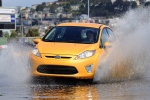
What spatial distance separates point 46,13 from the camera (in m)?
75.6

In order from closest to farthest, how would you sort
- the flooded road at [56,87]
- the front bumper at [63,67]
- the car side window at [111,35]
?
1. the flooded road at [56,87]
2. the front bumper at [63,67]
3. the car side window at [111,35]

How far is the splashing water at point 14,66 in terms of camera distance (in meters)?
12.1

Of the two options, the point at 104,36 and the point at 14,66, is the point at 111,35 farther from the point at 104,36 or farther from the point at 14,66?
the point at 14,66

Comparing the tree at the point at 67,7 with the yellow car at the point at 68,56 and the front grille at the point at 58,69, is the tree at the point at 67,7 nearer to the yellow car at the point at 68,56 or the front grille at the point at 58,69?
the yellow car at the point at 68,56

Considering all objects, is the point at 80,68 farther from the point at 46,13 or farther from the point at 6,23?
the point at 46,13

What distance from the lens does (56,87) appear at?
10.8 m

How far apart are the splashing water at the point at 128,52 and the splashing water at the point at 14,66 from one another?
72.9 inches

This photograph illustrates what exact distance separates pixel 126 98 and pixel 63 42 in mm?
3433

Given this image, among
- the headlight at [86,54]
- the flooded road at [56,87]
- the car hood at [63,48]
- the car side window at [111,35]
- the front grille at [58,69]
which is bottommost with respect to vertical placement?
the flooded road at [56,87]

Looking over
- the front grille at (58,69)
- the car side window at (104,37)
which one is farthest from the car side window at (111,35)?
the front grille at (58,69)

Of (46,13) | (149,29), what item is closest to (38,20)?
(46,13)

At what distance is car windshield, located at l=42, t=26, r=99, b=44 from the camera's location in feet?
40.4

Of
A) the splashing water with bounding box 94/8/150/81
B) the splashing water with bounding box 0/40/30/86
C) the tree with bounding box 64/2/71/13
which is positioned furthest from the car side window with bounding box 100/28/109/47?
the tree with bounding box 64/2/71/13

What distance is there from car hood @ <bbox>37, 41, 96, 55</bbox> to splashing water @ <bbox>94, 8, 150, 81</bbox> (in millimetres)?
515
